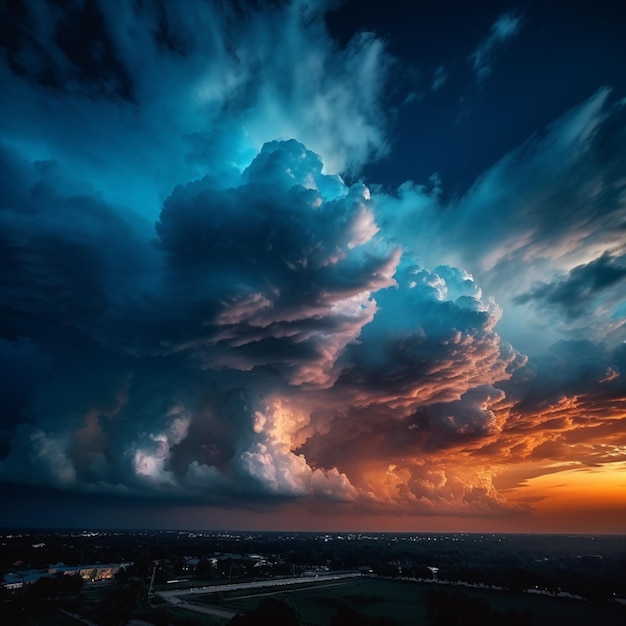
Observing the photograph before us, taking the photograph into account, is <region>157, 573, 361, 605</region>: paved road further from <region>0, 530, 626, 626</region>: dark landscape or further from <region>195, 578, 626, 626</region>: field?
<region>195, 578, 626, 626</region>: field

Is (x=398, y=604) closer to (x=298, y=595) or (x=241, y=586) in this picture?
(x=298, y=595)

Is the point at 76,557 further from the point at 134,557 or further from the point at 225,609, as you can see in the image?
the point at 225,609

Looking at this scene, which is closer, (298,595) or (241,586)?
(298,595)


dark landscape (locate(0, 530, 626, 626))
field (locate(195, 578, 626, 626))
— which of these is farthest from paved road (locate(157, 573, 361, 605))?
field (locate(195, 578, 626, 626))

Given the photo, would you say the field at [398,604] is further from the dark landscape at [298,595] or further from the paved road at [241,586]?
the paved road at [241,586]

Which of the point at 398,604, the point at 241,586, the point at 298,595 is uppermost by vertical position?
the point at 241,586

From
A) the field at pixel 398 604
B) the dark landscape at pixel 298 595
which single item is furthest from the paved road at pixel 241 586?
the field at pixel 398 604

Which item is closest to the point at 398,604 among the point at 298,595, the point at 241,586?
the point at 298,595

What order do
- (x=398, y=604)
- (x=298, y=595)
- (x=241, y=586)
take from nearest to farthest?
(x=398, y=604) < (x=298, y=595) < (x=241, y=586)

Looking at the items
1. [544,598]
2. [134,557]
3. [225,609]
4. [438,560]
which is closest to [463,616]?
[225,609]
